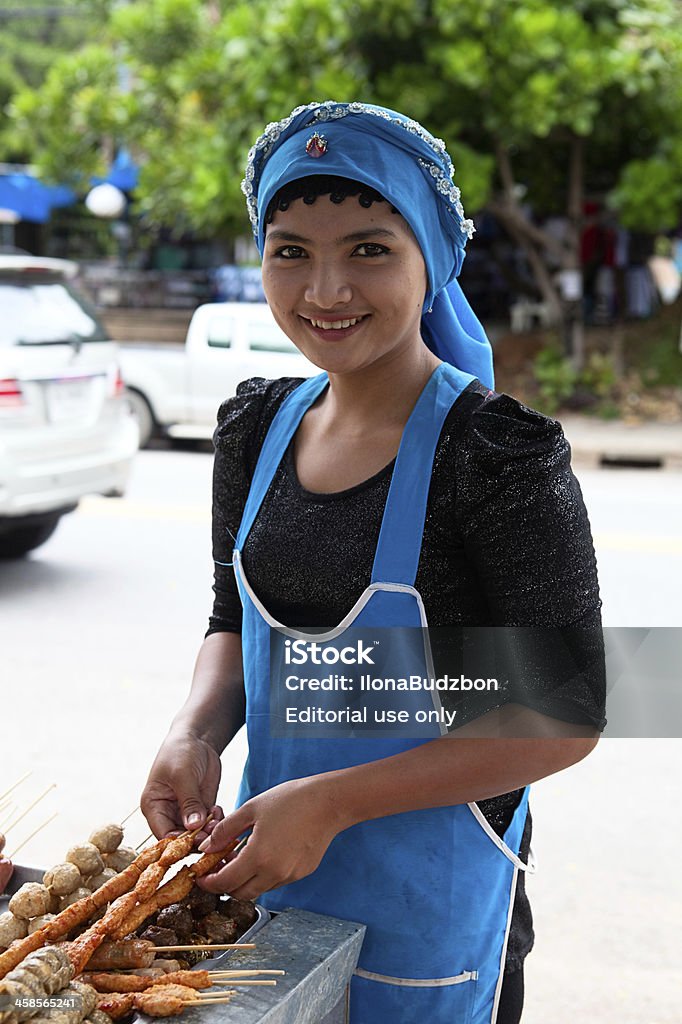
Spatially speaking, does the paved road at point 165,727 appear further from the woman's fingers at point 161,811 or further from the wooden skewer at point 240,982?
the wooden skewer at point 240,982

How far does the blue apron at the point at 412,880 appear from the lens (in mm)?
1571

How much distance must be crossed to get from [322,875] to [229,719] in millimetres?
298

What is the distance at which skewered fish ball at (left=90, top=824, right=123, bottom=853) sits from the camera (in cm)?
172

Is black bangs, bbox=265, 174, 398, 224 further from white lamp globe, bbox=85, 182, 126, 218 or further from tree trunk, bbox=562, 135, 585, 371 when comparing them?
white lamp globe, bbox=85, 182, 126, 218

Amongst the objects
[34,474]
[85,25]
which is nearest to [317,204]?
[34,474]

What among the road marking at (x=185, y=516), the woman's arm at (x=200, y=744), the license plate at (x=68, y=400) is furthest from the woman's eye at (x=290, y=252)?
the road marking at (x=185, y=516)

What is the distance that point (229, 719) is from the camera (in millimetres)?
1830

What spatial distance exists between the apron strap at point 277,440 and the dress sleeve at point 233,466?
2 cm

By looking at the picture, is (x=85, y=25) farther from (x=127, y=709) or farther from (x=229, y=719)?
(x=229, y=719)

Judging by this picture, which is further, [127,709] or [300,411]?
[127,709]

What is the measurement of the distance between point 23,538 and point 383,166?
255 inches

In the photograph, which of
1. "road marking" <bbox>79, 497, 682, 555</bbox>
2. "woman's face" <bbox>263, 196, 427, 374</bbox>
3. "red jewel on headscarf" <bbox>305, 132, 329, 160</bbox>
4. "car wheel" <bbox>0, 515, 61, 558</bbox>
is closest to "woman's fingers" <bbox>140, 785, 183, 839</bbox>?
"woman's face" <bbox>263, 196, 427, 374</bbox>

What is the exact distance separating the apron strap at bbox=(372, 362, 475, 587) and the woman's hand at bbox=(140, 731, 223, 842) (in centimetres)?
41

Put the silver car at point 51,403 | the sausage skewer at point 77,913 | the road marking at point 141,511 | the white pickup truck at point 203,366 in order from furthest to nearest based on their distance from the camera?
the road marking at point 141,511 → the silver car at point 51,403 → the white pickup truck at point 203,366 → the sausage skewer at point 77,913
